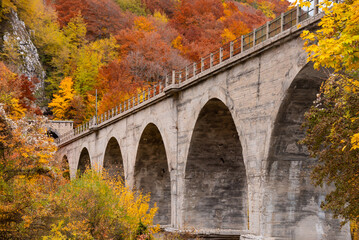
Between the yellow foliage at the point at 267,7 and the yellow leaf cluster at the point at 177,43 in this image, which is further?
the yellow foliage at the point at 267,7

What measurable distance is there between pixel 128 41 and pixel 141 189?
41.9m

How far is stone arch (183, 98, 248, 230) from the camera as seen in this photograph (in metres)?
29.0

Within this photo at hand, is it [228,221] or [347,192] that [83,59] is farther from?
[347,192]

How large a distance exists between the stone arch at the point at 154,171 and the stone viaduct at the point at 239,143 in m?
0.08

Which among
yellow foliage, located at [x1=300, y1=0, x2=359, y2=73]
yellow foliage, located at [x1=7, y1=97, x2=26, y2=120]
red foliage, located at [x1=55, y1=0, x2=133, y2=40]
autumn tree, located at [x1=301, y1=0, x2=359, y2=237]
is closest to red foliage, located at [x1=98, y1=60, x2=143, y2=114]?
red foliage, located at [x1=55, y1=0, x2=133, y2=40]

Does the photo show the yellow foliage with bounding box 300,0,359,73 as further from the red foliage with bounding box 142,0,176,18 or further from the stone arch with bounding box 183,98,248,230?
the red foliage with bounding box 142,0,176,18

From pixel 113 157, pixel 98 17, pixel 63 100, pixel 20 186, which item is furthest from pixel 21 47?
pixel 20 186

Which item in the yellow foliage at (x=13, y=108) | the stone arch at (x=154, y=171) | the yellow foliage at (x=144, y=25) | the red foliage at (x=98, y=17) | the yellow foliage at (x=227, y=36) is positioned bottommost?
the stone arch at (x=154, y=171)

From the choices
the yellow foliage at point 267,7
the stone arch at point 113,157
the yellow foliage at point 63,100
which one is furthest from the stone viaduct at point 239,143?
the yellow foliage at point 267,7

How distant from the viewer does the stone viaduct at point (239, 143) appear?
20.3 m

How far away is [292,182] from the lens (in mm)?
21125

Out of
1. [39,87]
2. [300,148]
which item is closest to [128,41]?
[39,87]

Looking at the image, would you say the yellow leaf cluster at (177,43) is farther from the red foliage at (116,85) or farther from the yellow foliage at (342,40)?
the yellow foliage at (342,40)

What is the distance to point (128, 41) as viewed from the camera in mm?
77375
